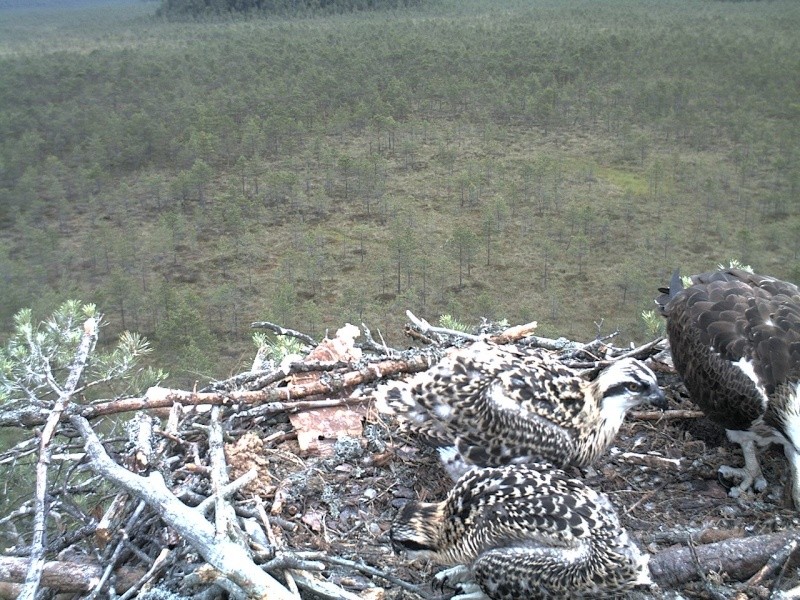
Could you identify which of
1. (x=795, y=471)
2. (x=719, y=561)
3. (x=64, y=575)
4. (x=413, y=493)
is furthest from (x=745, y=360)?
(x=64, y=575)

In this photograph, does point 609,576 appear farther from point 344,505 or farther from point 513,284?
point 513,284

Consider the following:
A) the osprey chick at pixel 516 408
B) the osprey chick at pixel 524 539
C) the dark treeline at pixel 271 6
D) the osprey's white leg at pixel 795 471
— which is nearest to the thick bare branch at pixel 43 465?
the osprey chick at pixel 524 539

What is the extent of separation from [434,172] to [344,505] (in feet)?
86.6

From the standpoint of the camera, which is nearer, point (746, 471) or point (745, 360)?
point (745, 360)

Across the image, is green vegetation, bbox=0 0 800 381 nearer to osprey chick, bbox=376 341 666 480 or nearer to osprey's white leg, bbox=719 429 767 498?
osprey chick, bbox=376 341 666 480

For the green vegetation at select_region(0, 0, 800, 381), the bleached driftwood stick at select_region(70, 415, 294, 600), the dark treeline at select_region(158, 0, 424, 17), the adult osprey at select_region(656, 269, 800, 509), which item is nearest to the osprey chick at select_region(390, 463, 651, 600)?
the bleached driftwood stick at select_region(70, 415, 294, 600)

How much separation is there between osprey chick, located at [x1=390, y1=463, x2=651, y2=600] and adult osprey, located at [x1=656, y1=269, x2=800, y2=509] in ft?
3.62

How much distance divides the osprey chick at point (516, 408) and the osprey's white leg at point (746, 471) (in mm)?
600

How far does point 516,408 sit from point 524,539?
77 cm

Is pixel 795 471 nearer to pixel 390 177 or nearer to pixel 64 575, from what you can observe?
pixel 64 575

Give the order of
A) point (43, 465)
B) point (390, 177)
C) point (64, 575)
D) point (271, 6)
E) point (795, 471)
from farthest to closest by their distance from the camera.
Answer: point (271, 6) < point (390, 177) < point (795, 471) < point (43, 465) < point (64, 575)

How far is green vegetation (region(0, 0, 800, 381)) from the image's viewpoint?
2070 centimetres

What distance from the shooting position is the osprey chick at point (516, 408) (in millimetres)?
3936

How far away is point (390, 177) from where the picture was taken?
2914 cm
